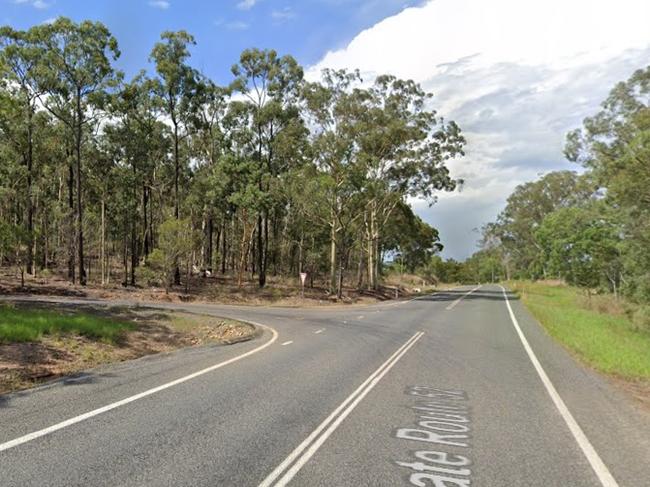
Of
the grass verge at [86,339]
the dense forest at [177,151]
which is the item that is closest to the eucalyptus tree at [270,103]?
the dense forest at [177,151]

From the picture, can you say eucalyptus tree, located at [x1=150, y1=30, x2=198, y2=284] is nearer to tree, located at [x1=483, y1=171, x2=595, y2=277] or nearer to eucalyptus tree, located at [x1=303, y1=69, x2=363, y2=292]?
eucalyptus tree, located at [x1=303, y1=69, x2=363, y2=292]

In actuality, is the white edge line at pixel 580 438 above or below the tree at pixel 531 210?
below

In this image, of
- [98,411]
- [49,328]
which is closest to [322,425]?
[98,411]

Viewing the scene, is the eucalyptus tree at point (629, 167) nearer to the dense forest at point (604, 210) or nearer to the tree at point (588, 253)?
the dense forest at point (604, 210)

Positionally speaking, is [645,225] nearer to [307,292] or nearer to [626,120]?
[626,120]

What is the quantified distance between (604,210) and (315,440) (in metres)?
31.5

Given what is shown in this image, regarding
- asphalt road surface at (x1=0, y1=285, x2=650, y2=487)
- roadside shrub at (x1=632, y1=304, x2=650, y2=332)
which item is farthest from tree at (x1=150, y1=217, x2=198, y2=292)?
roadside shrub at (x1=632, y1=304, x2=650, y2=332)

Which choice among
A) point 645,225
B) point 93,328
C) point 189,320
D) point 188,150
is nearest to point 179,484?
point 93,328

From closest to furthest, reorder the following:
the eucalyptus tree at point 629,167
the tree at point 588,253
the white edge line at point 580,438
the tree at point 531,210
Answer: the white edge line at point 580,438 → the eucalyptus tree at point 629,167 → the tree at point 588,253 → the tree at point 531,210

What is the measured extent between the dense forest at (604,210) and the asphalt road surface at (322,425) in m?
17.3

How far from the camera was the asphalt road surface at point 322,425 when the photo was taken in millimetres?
5262

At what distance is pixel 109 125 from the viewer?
39.8 m

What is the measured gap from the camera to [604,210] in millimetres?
32250

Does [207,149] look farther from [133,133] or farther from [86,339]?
[86,339]
